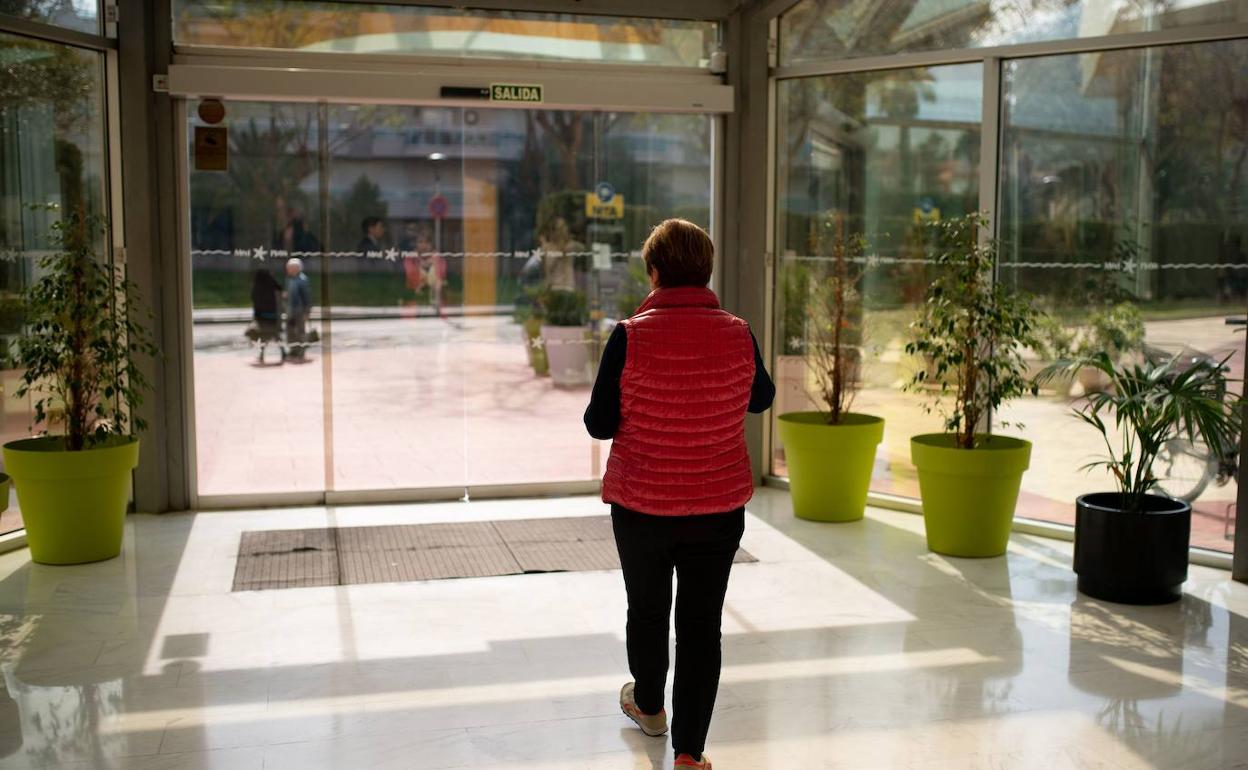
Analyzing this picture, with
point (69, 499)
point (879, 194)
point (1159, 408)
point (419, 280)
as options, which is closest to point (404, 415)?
point (419, 280)

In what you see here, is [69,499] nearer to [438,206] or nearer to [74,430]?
[74,430]

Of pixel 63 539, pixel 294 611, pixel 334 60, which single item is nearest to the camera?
pixel 294 611

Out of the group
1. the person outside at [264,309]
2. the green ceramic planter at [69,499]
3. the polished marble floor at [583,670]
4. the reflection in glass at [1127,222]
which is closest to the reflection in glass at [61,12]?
the person outside at [264,309]

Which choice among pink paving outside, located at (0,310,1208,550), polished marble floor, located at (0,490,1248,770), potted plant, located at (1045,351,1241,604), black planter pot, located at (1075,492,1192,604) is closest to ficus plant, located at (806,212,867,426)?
pink paving outside, located at (0,310,1208,550)

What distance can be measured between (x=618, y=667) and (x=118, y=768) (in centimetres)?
168

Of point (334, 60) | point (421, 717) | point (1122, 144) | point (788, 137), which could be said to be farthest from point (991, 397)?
point (334, 60)

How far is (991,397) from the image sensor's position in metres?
6.17

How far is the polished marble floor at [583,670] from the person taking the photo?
3.83 m

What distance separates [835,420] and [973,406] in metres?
1.00

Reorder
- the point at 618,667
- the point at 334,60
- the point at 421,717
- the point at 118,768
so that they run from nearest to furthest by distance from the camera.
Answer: the point at 118,768
the point at 421,717
the point at 618,667
the point at 334,60

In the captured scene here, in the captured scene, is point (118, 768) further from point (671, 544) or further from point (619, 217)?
point (619, 217)

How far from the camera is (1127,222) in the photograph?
6242mm

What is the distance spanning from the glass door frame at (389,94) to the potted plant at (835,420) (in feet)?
2.74

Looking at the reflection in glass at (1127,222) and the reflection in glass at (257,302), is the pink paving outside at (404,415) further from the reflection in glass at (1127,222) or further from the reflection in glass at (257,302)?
the reflection in glass at (1127,222)
